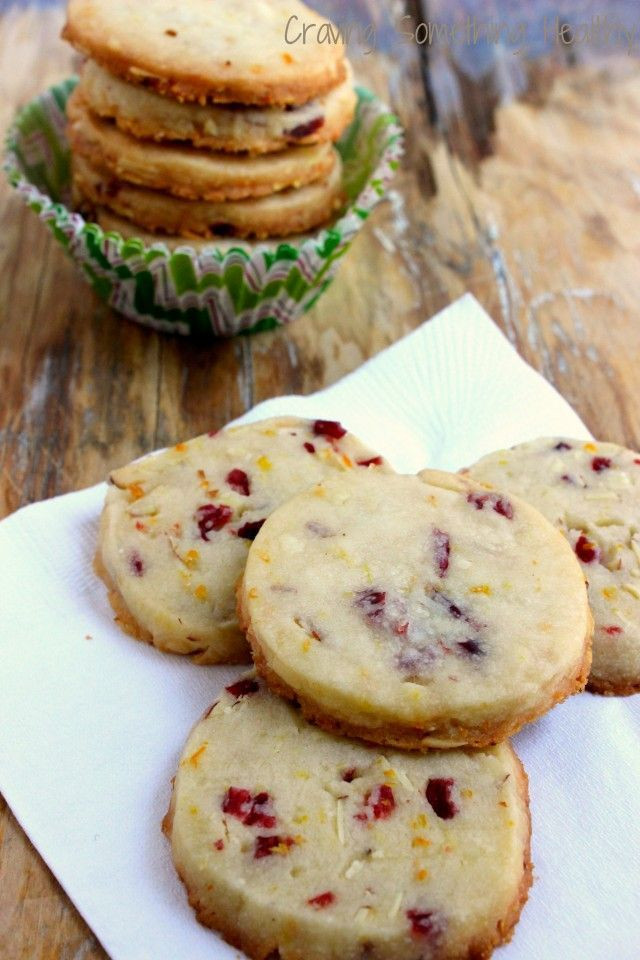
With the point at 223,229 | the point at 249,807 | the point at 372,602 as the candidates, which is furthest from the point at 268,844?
the point at 223,229

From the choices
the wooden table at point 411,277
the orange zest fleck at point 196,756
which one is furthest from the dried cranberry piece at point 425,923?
the wooden table at point 411,277

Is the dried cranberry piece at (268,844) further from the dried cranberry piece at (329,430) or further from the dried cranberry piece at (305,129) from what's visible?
the dried cranberry piece at (305,129)

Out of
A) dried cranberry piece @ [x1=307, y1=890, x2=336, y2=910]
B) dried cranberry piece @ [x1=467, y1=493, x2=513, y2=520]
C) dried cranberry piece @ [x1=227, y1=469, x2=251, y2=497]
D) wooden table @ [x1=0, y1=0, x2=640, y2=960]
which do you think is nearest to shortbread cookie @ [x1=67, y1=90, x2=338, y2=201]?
wooden table @ [x1=0, y1=0, x2=640, y2=960]

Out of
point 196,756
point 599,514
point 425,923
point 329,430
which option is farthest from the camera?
point 329,430

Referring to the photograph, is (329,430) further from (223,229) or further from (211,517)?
(223,229)

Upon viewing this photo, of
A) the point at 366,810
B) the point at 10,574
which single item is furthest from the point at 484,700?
the point at 10,574

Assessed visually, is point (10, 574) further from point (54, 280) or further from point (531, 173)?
point (531, 173)
